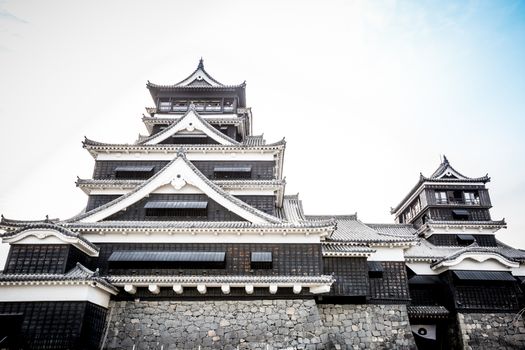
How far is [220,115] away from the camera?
81.0ft

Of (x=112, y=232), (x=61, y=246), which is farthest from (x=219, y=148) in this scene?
(x=61, y=246)

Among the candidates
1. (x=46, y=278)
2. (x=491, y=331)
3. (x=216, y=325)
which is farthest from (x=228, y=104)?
(x=491, y=331)

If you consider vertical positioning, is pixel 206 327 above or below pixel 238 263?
below

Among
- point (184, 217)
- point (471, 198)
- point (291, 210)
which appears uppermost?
point (471, 198)

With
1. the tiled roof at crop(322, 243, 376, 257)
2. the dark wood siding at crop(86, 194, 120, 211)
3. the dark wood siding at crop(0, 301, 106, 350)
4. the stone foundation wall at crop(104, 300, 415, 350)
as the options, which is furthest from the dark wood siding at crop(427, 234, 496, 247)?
the dark wood siding at crop(0, 301, 106, 350)

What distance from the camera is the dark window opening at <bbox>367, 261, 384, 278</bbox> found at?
1889cm

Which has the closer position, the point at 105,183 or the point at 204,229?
the point at 204,229

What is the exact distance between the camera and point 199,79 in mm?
26047

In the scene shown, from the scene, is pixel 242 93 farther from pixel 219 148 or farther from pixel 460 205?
pixel 460 205

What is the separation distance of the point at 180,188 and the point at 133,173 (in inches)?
164

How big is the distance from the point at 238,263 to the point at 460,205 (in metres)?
21.6

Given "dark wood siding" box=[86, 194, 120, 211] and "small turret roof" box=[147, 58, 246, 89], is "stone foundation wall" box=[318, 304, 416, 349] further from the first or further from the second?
"small turret roof" box=[147, 58, 246, 89]

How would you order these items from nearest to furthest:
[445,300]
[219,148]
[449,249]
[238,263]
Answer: [238,263] < [219,148] < [445,300] < [449,249]

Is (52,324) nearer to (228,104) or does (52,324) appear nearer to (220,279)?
(220,279)
